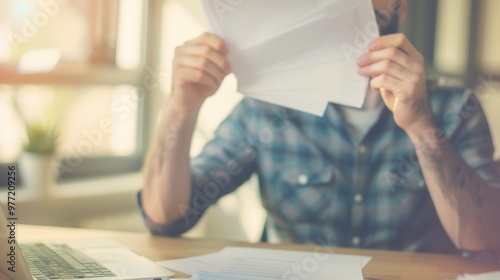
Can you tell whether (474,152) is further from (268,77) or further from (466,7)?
(268,77)

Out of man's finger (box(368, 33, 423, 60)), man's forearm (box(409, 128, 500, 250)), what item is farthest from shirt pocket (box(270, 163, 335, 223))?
man's finger (box(368, 33, 423, 60))

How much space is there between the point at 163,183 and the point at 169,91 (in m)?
0.18

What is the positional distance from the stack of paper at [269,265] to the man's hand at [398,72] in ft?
0.93

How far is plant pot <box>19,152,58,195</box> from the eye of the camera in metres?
1.66

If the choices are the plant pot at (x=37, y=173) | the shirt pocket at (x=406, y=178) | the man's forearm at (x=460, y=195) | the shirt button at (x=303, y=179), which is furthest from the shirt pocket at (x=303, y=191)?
the plant pot at (x=37, y=173)

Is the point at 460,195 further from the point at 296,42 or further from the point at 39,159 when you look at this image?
the point at 39,159

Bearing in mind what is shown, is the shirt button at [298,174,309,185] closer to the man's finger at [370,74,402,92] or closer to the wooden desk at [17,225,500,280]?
the wooden desk at [17,225,500,280]

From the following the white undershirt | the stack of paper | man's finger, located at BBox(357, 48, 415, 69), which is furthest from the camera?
the white undershirt

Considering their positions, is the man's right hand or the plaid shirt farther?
the plaid shirt

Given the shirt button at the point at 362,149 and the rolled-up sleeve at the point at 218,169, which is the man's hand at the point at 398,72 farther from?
the rolled-up sleeve at the point at 218,169

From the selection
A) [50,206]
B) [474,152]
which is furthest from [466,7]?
[50,206]

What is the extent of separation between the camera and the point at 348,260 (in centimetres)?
118

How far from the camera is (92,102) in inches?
67.7

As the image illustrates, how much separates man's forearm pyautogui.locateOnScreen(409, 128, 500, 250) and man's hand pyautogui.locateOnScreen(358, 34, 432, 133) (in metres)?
0.07
